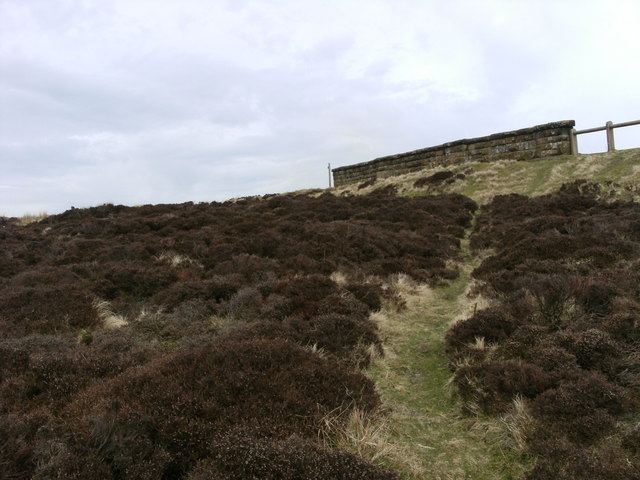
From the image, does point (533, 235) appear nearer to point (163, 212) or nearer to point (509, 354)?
point (509, 354)

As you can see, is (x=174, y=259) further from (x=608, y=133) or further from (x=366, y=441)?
(x=608, y=133)

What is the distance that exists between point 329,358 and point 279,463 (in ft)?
8.58

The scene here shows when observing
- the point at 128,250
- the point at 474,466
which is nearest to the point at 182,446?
the point at 474,466

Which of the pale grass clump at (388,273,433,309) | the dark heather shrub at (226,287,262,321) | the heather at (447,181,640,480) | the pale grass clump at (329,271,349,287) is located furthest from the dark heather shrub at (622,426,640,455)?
the pale grass clump at (329,271,349,287)

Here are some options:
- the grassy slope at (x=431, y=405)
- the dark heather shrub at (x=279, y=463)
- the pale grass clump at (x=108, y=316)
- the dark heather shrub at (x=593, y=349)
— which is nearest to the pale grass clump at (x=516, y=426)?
the grassy slope at (x=431, y=405)

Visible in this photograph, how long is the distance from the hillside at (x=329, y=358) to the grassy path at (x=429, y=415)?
0.07ft

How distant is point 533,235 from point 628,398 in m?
8.04

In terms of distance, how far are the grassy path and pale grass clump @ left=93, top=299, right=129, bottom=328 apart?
15.8 ft

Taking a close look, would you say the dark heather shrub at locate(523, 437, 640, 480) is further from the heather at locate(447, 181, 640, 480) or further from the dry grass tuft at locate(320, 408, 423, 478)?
the dry grass tuft at locate(320, 408, 423, 478)

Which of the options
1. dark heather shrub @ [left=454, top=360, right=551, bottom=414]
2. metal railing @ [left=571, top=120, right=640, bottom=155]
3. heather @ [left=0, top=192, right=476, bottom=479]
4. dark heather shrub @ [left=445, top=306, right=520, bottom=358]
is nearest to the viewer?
heather @ [left=0, top=192, right=476, bottom=479]

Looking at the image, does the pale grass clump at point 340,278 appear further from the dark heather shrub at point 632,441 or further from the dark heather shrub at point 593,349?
the dark heather shrub at point 632,441

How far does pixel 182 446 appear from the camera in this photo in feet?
10.2

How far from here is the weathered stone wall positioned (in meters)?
21.7

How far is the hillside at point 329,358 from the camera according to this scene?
301cm
